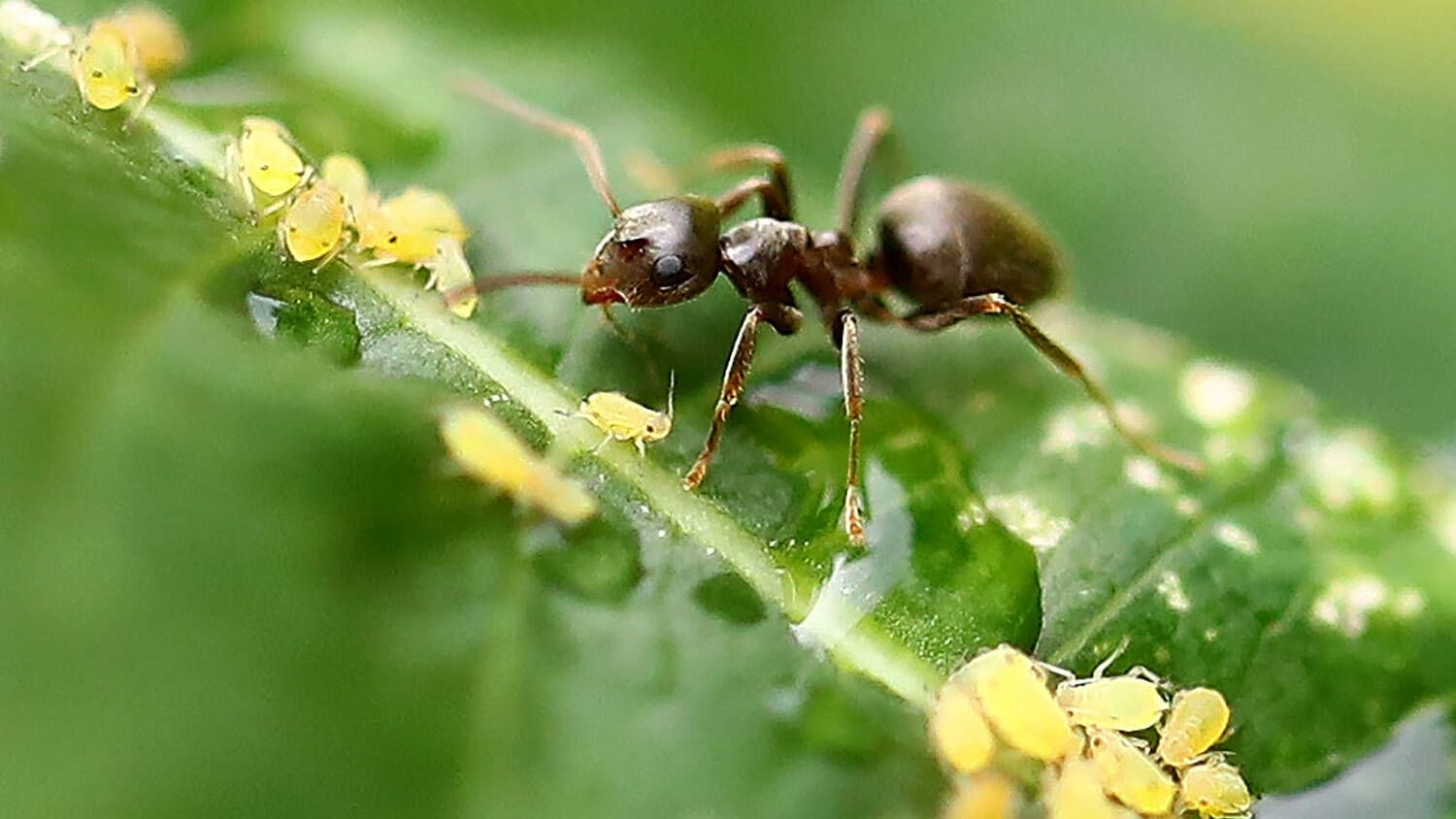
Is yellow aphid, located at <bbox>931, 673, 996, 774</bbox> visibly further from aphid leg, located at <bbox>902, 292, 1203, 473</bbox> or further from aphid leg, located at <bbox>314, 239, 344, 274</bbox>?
aphid leg, located at <bbox>314, 239, 344, 274</bbox>

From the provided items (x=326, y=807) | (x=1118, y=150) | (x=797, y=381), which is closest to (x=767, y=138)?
(x=1118, y=150)

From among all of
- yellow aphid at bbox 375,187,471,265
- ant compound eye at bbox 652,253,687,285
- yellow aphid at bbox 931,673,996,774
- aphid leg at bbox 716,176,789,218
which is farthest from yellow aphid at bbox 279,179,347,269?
yellow aphid at bbox 931,673,996,774

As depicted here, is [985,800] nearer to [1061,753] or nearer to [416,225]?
[1061,753]

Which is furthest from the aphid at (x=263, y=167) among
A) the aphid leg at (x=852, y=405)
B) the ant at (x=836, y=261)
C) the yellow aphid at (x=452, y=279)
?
the aphid leg at (x=852, y=405)

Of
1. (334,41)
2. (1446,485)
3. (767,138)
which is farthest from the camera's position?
(767,138)

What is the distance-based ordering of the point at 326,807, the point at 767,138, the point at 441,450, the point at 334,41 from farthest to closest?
the point at 767,138, the point at 334,41, the point at 441,450, the point at 326,807

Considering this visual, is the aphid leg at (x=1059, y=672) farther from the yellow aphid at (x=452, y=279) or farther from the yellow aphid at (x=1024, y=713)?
the yellow aphid at (x=452, y=279)

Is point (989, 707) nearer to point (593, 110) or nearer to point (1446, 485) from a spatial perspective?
point (1446, 485)

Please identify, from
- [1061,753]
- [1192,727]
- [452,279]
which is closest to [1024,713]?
[1061,753]
